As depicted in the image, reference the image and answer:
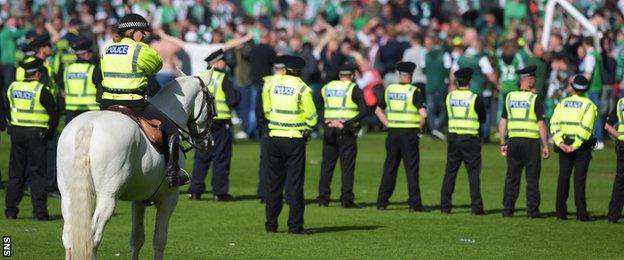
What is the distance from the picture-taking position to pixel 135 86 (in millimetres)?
13047

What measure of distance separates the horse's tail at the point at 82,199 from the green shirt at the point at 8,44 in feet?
64.8

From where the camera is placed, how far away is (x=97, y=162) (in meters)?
11.9

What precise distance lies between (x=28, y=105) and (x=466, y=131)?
6.03 metres

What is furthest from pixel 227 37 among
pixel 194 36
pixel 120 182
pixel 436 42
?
pixel 120 182

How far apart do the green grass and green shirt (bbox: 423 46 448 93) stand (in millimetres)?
7043

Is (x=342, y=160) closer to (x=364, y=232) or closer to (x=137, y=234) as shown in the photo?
(x=364, y=232)

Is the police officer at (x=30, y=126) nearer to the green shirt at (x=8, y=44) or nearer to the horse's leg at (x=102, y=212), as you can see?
the horse's leg at (x=102, y=212)

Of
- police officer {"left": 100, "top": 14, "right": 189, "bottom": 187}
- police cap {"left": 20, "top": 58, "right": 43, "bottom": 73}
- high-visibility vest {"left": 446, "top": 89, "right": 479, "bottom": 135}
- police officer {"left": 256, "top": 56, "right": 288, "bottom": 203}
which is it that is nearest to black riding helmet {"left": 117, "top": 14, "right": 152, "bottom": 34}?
police officer {"left": 100, "top": 14, "right": 189, "bottom": 187}

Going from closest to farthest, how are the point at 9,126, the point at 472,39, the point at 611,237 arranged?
the point at 611,237 → the point at 9,126 → the point at 472,39

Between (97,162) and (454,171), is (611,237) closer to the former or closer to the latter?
(454,171)

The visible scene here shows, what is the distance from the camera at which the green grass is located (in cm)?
1506

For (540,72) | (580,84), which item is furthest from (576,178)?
(540,72)

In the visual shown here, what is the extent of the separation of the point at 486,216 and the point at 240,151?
9.31 metres

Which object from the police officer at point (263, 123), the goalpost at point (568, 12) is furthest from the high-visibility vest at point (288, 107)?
the goalpost at point (568, 12)
